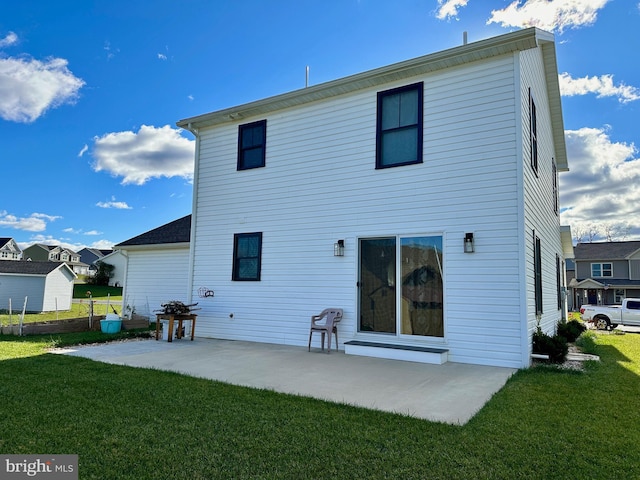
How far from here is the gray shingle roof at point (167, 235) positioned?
12461 millimetres

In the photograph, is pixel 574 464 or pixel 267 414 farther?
pixel 267 414

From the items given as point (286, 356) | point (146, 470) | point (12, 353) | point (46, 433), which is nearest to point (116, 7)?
point (12, 353)

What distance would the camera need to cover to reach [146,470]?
2.53m

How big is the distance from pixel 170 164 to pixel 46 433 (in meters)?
16.3

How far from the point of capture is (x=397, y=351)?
6.50 meters

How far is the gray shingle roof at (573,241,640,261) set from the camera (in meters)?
30.2

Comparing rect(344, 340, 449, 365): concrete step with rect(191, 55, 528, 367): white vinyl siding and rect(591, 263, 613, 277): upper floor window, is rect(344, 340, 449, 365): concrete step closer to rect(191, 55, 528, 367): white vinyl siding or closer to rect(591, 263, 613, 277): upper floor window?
rect(191, 55, 528, 367): white vinyl siding

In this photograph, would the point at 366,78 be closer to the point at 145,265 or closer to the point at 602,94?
the point at 145,265

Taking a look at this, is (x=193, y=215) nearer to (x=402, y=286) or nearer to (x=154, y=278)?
(x=154, y=278)

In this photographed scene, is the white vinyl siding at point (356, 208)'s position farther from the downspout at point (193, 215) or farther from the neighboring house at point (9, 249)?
the neighboring house at point (9, 249)

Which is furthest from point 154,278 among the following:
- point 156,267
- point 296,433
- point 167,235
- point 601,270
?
point 601,270

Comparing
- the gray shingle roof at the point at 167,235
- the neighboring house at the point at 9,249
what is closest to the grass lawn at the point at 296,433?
the gray shingle roof at the point at 167,235

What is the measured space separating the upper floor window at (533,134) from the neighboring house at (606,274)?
26439mm

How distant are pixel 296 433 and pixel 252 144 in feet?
23.7
